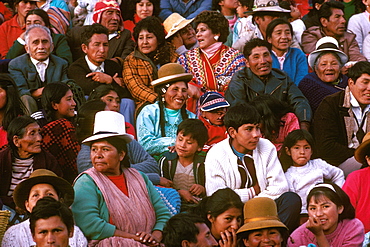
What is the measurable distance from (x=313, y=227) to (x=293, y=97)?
2538mm

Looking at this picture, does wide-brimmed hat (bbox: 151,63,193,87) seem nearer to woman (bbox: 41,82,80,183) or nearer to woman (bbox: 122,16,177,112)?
woman (bbox: 122,16,177,112)

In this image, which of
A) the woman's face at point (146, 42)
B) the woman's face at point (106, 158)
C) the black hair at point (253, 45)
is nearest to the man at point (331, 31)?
the black hair at point (253, 45)

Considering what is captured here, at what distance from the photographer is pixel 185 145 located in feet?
25.4

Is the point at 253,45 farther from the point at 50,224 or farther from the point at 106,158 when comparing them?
the point at 50,224

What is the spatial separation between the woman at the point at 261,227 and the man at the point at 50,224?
130 cm

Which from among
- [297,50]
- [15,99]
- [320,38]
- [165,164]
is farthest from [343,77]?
[15,99]

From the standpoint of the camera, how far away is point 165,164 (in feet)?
25.7

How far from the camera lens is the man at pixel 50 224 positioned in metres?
6.02

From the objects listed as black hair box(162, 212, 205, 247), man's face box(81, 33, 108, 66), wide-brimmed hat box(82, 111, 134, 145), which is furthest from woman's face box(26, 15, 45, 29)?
black hair box(162, 212, 205, 247)

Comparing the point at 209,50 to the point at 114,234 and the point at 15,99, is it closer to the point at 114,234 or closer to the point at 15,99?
the point at 15,99

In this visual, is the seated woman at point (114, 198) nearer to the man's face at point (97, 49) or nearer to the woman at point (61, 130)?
→ the woman at point (61, 130)

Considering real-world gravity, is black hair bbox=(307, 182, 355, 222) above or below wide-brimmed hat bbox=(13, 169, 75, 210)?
below

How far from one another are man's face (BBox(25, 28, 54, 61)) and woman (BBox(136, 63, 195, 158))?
1326 millimetres

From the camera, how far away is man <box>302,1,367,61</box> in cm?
1076
